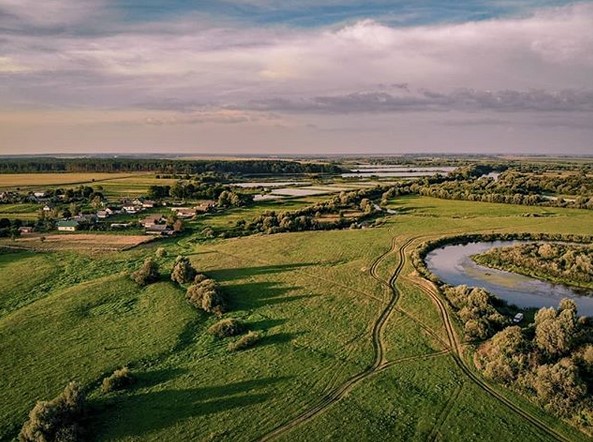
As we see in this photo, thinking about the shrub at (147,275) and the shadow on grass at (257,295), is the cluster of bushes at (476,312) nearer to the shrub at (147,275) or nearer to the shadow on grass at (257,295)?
the shadow on grass at (257,295)

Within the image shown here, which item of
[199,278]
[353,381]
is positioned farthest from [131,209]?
[353,381]

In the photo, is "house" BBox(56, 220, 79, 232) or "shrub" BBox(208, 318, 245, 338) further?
"house" BBox(56, 220, 79, 232)

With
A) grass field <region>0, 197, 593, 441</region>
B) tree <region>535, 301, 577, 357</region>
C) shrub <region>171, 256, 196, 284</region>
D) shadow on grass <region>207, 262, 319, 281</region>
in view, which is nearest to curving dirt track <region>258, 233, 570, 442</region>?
grass field <region>0, 197, 593, 441</region>

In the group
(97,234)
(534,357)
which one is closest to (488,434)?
(534,357)

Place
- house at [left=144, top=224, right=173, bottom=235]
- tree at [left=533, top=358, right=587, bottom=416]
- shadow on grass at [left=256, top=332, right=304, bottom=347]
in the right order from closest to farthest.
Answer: tree at [left=533, top=358, right=587, bottom=416]
shadow on grass at [left=256, top=332, right=304, bottom=347]
house at [left=144, top=224, right=173, bottom=235]

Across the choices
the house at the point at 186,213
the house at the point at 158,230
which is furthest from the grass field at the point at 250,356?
the house at the point at 186,213

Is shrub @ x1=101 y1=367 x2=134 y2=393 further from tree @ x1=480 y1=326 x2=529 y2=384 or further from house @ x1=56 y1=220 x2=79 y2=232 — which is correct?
house @ x1=56 y1=220 x2=79 y2=232

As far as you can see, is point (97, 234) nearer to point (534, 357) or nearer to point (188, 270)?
point (188, 270)
